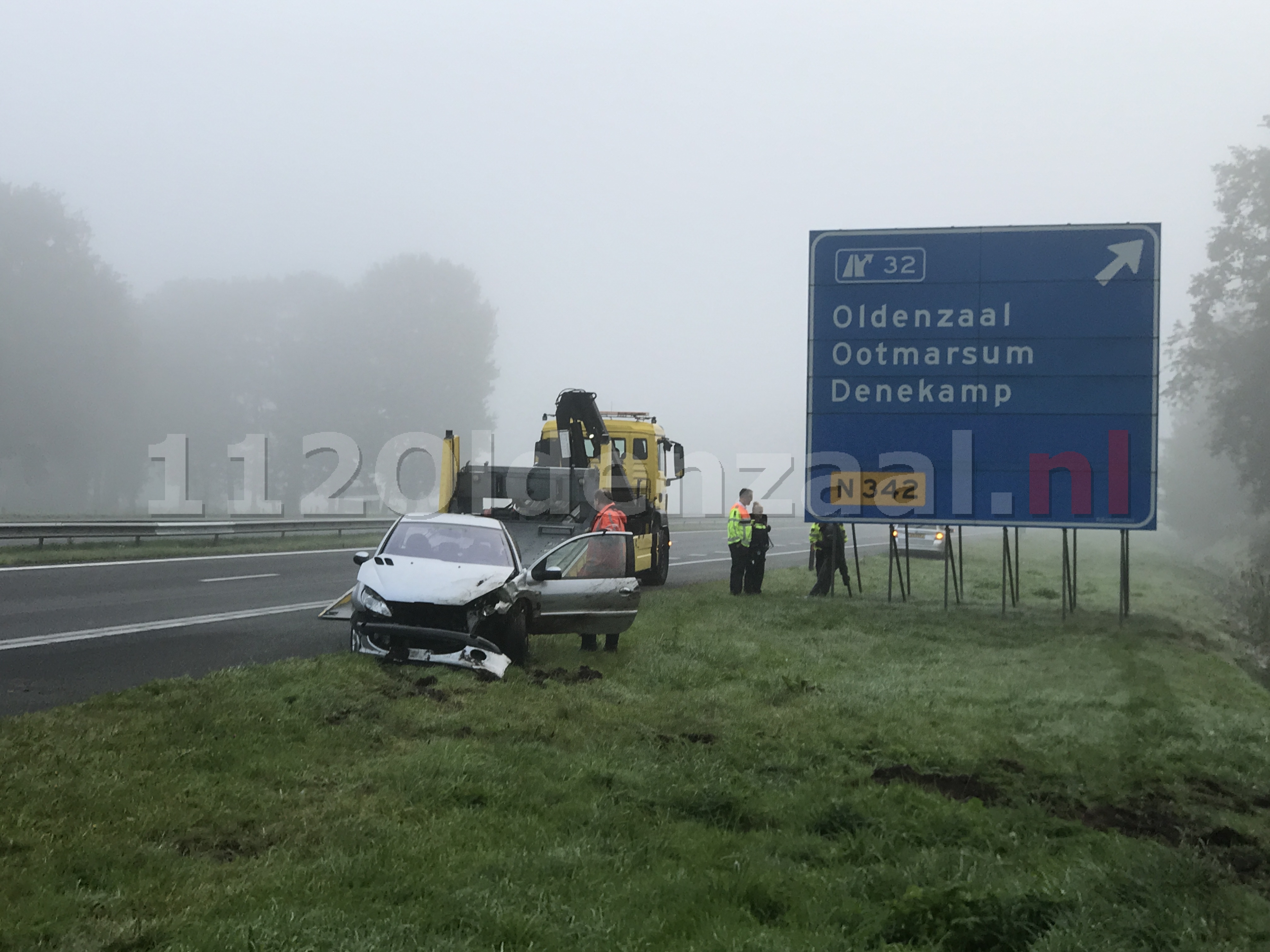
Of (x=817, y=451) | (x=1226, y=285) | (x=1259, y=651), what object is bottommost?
(x=1259, y=651)

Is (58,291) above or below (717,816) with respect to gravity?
above

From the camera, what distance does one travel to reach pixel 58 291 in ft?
150

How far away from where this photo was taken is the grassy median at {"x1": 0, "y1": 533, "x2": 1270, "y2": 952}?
14.6ft

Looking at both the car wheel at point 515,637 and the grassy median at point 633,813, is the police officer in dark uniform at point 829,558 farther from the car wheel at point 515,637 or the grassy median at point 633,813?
the car wheel at point 515,637

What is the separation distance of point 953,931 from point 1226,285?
39.4 metres

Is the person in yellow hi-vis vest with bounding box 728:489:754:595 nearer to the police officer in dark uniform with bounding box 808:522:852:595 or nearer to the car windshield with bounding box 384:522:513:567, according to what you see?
the police officer in dark uniform with bounding box 808:522:852:595

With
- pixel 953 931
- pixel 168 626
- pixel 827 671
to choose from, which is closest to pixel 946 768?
pixel 953 931

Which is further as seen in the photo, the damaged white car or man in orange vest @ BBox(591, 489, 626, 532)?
man in orange vest @ BBox(591, 489, 626, 532)

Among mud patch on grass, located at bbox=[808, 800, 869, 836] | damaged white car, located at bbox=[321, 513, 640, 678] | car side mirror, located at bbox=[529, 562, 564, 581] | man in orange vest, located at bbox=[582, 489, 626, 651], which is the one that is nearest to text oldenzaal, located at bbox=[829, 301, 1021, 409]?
damaged white car, located at bbox=[321, 513, 640, 678]

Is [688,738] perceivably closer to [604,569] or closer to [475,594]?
[475,594]

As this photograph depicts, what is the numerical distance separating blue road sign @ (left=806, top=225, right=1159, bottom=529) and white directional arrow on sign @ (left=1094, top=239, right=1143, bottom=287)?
0.02 metres

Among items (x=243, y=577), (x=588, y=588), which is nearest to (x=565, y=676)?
(x=588, y=588)

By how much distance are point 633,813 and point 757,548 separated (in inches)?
512

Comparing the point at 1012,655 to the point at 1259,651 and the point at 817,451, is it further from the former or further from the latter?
the point at 1259,651
